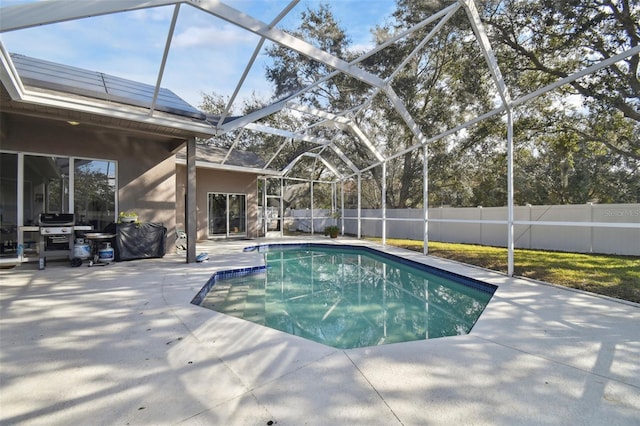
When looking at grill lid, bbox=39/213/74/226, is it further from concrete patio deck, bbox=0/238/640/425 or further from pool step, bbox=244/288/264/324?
pool step, bbox=244/288/264/324

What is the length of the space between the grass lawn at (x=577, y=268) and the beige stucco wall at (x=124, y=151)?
313 inches

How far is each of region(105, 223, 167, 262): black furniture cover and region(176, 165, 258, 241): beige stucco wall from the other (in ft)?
13.8

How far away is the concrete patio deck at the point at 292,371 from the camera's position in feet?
6.11

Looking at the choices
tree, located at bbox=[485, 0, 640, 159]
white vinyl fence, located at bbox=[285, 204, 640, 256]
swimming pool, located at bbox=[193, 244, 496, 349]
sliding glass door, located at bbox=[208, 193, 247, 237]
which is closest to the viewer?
swimming pool, located at bbox=[193, 244, 496, 349]

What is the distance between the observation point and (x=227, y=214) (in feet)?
44.3

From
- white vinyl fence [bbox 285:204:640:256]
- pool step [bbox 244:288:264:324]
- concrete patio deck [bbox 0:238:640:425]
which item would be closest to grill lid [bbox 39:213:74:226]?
concrete patio deck [bbox 0:238:640:425]

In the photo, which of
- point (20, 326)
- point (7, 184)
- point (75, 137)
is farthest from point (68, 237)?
point (20, 326)

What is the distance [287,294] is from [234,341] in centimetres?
293

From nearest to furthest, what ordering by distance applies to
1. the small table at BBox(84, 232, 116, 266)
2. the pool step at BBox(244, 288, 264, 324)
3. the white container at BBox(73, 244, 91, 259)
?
the pool step at BBox(244, 288, 264, 324), the white container at BBox(73, 244, 91, 259), the small table at BBox(84, 232, 116, 266)

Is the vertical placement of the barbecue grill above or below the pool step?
above

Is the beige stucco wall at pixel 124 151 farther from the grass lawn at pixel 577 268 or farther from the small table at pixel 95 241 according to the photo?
the grass lawn at pixel 577 268

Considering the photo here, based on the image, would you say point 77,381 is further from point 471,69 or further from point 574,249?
point 574,249

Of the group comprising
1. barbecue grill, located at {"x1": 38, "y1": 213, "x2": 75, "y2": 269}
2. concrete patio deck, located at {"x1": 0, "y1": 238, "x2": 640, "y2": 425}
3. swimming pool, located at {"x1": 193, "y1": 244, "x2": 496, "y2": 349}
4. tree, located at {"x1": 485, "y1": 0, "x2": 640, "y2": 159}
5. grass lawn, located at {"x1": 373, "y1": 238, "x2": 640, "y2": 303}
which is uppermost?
tree, located at {"x1": 485, "y1": 0, "x2": 640, "y2": 159}

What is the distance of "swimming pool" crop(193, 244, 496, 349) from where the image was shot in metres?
4.02
